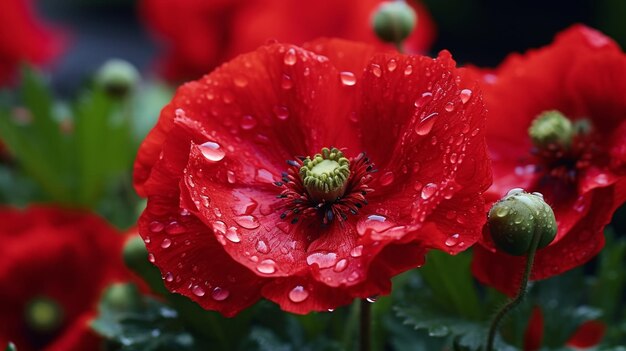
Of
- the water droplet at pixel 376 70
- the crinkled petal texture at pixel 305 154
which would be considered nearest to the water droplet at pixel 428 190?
the crinkled petal texture at pixel 305 154

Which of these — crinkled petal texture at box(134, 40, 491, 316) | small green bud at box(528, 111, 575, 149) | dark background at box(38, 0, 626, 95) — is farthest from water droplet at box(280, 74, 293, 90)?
dark background at box(38, 0, 626, 95)

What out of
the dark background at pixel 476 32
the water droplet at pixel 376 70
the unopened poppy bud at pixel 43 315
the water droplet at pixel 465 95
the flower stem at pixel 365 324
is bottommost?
the dark background at pixel 476 32

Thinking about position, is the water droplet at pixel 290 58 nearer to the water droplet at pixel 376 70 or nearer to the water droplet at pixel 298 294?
the water droplet at pixel 376 70

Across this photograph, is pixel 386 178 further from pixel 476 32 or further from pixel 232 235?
pixel 476 32

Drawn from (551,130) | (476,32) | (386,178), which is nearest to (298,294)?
(386,178)

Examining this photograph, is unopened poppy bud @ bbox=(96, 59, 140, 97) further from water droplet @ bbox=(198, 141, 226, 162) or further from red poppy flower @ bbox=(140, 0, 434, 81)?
water droplet @ bbox=(198, 141, 226, 162)

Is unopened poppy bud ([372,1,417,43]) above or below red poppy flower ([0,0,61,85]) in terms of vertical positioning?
above

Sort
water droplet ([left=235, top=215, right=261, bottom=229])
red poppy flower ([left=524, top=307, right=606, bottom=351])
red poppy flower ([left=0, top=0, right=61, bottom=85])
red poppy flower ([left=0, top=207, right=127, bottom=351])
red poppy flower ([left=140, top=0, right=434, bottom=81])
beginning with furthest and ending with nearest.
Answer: red poppy flower ([left=0, top=0, right=61, bottom=85]) < red poppy flower ([left=140, top=0, right=434, bottom=81]) < red poppy flower ([left=0, top=207, right=127, bottom=351]) < red poppy flower ([left=524, top=307, right=606, bottom=351]) < water droplet ([left=235, top=215, right=261, bottom=229])
